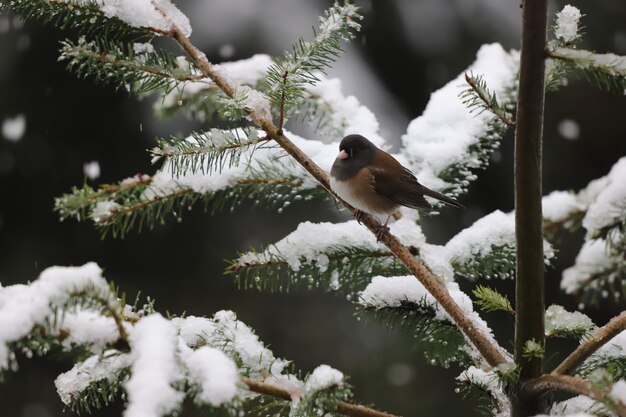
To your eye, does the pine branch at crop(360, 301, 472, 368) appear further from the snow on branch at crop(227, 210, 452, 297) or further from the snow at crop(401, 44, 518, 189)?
the snow at crop(401, 44, 518, 189)

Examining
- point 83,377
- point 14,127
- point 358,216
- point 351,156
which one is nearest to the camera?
point 83,377

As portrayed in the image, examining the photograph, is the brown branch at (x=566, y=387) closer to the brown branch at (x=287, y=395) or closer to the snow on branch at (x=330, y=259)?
the brown branch at (x=287, y=395)

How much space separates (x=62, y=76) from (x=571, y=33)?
A: 8.80 feet

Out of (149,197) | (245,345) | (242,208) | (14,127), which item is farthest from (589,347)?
(14,127)

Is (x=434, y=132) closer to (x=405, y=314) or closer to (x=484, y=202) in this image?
(x=405, y=314)

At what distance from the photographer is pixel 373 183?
1.59m

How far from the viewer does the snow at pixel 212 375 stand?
553mm

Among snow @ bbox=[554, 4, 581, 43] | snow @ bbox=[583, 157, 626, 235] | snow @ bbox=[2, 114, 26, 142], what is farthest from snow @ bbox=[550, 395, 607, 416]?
snow @ bbox=[2, 114, 26, 142]

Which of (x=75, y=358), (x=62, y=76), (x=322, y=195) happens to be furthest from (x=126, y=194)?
(x=62, y=76)

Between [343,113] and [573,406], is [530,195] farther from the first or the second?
[343,113]

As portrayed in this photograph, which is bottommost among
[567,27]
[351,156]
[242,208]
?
[567,27]

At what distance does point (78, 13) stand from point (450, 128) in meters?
0.70

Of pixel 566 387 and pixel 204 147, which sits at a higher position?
pixel 204 147

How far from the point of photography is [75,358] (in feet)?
2.03
